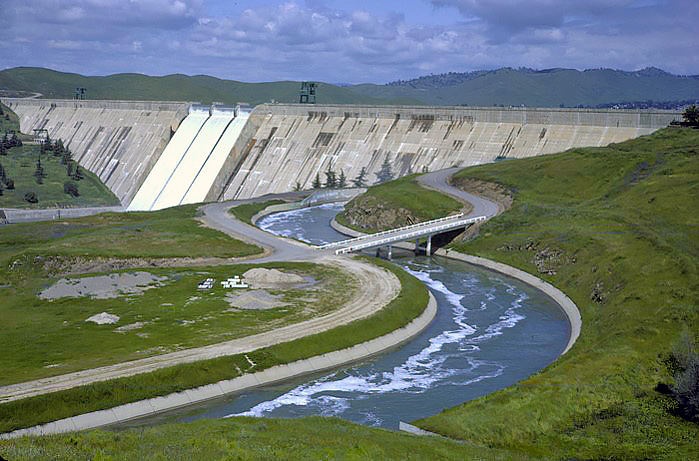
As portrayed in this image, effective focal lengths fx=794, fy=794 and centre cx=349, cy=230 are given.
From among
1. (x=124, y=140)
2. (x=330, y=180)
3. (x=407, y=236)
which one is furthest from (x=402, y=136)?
(x=124, y=140)

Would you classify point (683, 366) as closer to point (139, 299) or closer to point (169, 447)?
point (169, 447)

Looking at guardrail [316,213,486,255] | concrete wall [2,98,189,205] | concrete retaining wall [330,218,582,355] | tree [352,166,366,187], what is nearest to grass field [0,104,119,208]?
concrete wall [2,98,189,205]

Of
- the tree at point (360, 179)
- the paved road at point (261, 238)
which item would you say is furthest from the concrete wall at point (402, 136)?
the paved road at point (261, 238)

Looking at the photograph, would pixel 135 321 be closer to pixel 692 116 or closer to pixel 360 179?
pixel 360 179

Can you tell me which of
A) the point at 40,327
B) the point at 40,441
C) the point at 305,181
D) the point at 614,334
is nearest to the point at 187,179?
the point at 305,181

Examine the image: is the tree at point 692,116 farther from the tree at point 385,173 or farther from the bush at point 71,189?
the bush at point 71,189
